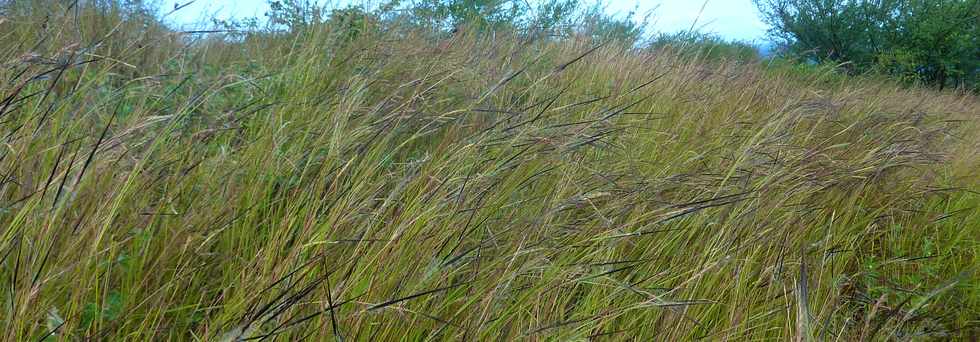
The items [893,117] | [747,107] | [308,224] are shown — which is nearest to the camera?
[308,224]

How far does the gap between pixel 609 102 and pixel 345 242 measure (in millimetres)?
1897

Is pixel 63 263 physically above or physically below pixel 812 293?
above

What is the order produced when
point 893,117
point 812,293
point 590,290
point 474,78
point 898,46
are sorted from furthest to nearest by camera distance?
point 898,46, point 893,117, point 474,78, point 812,293, point 590,290

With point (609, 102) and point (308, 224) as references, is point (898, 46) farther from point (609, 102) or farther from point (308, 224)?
point (308, 224)

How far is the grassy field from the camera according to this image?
3.60ft

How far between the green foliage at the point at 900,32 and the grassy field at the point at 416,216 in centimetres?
1308

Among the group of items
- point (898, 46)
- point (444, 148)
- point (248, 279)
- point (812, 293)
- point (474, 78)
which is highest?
point (898, 46)

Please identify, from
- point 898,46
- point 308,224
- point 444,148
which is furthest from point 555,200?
point 898,46

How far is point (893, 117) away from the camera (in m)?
3.52

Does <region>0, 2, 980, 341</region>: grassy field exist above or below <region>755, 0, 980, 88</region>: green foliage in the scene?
below

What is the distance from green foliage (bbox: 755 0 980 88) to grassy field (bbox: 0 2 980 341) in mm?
13085

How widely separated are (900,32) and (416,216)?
16444 mm

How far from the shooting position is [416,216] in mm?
1297

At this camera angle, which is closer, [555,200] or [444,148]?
[555,200]
